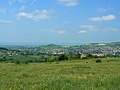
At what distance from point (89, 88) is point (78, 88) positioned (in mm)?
446

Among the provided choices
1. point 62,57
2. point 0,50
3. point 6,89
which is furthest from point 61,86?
point 0,50

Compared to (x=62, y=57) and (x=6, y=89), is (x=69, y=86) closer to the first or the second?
(x=6, y=89)

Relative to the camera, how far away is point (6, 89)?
13.0m

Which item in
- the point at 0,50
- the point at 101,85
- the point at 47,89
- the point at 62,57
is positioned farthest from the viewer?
the point at 0,50

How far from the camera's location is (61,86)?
531 inches

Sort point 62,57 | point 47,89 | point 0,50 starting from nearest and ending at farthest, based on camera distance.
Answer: point 47,89
point 62,57
point 0,50

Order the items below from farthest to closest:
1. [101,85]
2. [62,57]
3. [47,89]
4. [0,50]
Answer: [0,50]
[62,57]
[101,85]
[47,89]

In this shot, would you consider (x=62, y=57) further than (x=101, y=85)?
Yes

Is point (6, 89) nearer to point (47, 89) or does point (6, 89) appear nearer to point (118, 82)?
point (47, 89)

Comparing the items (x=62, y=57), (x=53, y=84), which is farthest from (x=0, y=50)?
(x=53, y=84)

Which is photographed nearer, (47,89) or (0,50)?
(47,89)

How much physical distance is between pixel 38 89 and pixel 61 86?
1011 millimetres

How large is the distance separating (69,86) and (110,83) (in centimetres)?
219

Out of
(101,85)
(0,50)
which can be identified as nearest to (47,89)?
(101,85)
